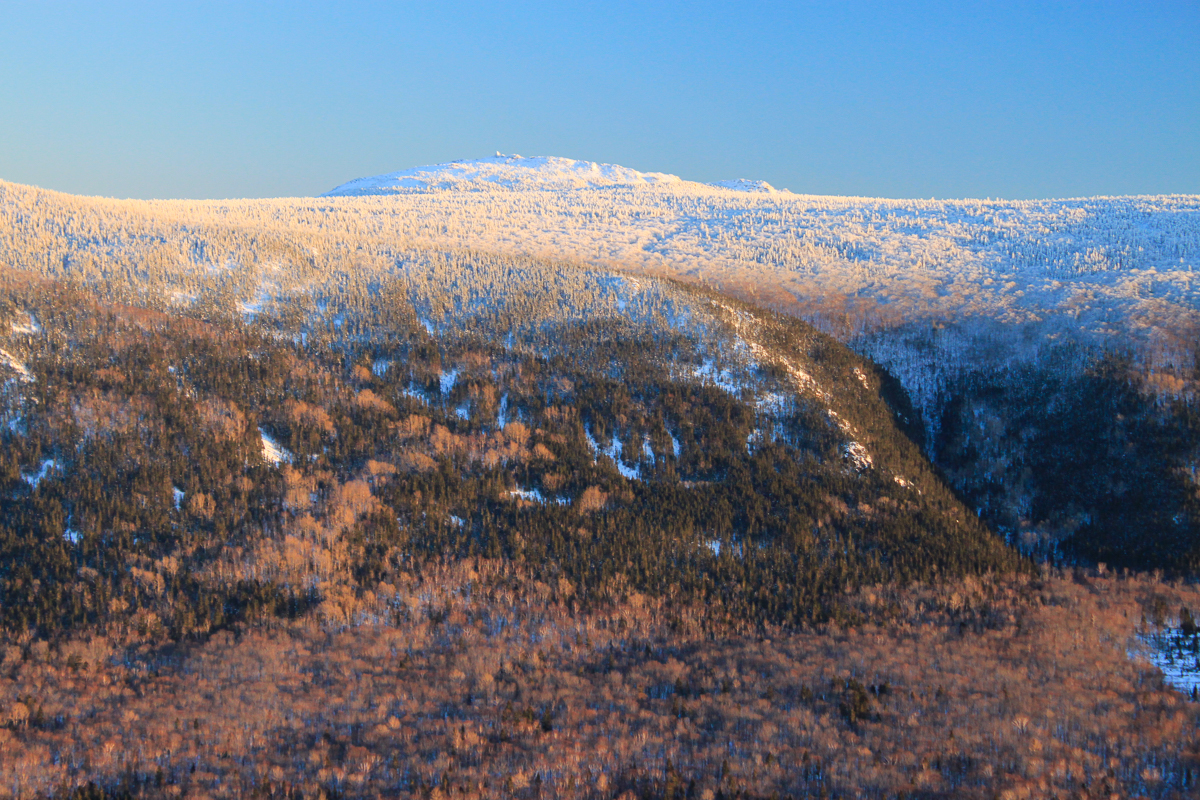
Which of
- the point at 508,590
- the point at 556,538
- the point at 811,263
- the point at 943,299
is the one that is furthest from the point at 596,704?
the point at 811,263

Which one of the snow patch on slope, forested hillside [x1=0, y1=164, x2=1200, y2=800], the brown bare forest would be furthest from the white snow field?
the snow patch on slope

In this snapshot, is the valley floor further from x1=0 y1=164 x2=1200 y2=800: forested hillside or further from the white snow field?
the white snow field

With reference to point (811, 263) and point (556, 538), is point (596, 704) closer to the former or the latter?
point (556, 538)

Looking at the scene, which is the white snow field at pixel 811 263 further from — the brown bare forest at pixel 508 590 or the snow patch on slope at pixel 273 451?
the snow patch on slope at pixel 273 451

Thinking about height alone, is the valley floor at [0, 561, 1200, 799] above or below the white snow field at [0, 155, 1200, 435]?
below

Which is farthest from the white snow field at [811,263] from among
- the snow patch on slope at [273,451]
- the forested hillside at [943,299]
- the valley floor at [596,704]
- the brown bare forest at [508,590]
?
the valley floor at [596,704]

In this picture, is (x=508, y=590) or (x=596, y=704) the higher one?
(x=508, y=590)

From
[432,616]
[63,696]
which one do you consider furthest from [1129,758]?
[63,696]

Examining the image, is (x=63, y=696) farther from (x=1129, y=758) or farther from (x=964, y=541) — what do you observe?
(x=964, y=541)

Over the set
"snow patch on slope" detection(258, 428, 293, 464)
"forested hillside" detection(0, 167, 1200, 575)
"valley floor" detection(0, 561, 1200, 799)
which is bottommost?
"valley floor" detection(0, 561, 1200, 799)
